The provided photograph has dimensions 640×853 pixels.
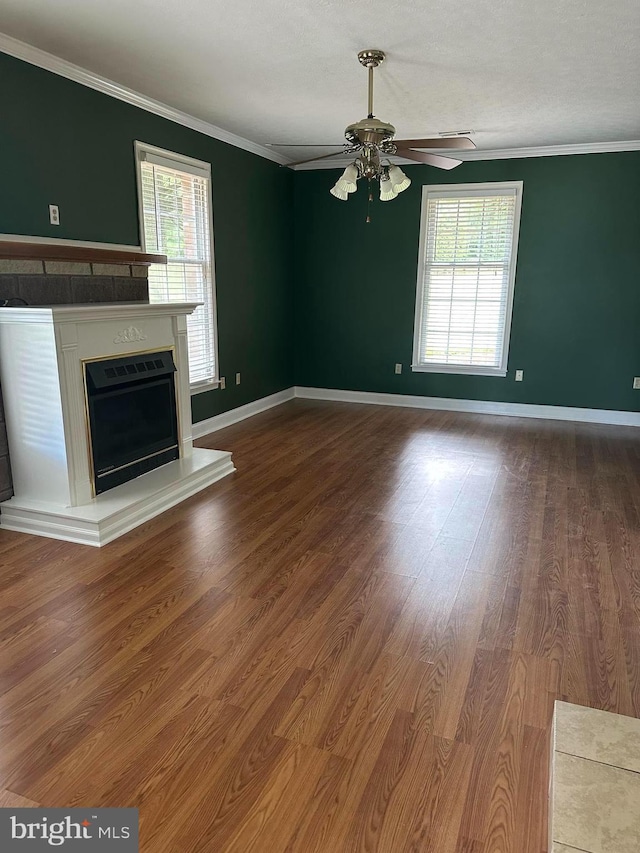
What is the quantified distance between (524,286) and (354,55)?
341cm

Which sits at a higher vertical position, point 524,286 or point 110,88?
point 110,88

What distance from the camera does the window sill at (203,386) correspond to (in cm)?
519

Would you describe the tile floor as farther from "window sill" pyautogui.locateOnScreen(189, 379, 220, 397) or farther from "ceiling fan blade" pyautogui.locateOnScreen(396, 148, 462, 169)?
"window sill" pyautogui.locateOnScreen(189, 379, 220, 397)

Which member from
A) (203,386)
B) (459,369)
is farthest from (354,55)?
(459,369)

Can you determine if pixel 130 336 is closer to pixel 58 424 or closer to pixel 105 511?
pixel 58 424

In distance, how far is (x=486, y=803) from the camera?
5.21 feet

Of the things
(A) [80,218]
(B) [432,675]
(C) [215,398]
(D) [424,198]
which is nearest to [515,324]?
(D) [424,198]

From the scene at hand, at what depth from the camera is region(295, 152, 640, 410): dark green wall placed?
18.7 feet

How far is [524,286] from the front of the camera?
238 inches

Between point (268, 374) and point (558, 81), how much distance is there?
3.91m

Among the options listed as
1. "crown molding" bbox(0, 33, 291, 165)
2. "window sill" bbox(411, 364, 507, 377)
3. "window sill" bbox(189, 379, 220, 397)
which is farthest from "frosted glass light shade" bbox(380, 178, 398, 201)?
"window sill" bbox(411, 364, 507, 377)

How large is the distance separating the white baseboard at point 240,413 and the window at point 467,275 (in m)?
1.72

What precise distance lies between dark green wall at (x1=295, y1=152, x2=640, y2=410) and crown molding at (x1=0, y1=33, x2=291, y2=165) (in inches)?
59.2

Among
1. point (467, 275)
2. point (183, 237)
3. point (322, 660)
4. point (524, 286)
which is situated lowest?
point (322, 660)
